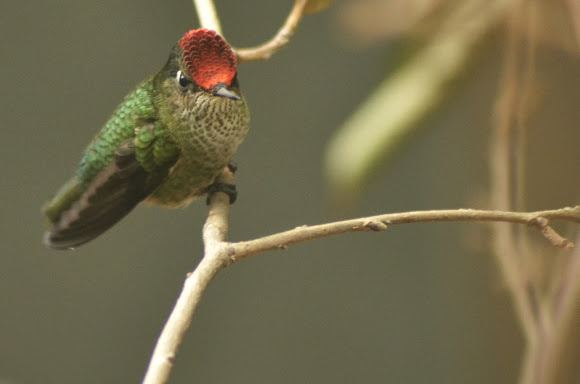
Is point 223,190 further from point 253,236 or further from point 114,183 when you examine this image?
point 253,236

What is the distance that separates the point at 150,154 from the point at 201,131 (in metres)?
0.08

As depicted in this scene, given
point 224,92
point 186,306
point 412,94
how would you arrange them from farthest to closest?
point 412,94
point 224,92
point 186,306

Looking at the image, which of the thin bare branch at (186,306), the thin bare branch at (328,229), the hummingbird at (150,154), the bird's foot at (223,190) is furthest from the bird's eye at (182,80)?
the thin bare branch at (328,229)

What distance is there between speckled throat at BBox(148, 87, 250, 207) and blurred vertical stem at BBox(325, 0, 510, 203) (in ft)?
0.66

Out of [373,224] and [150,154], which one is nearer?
[373,224]

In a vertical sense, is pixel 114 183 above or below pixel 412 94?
below

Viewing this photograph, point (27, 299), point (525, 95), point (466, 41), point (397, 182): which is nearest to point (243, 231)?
point (397, 182)

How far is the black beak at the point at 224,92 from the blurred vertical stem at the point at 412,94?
0.33 m

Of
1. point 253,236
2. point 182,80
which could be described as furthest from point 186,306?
point 253,236

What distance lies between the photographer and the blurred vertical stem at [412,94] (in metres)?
1.18

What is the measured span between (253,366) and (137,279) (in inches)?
16.0

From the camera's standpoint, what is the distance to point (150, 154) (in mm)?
1069

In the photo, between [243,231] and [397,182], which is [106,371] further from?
[397,182]

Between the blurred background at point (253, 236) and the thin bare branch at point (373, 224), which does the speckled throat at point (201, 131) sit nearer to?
the thin bare branch at point (373, 224)
